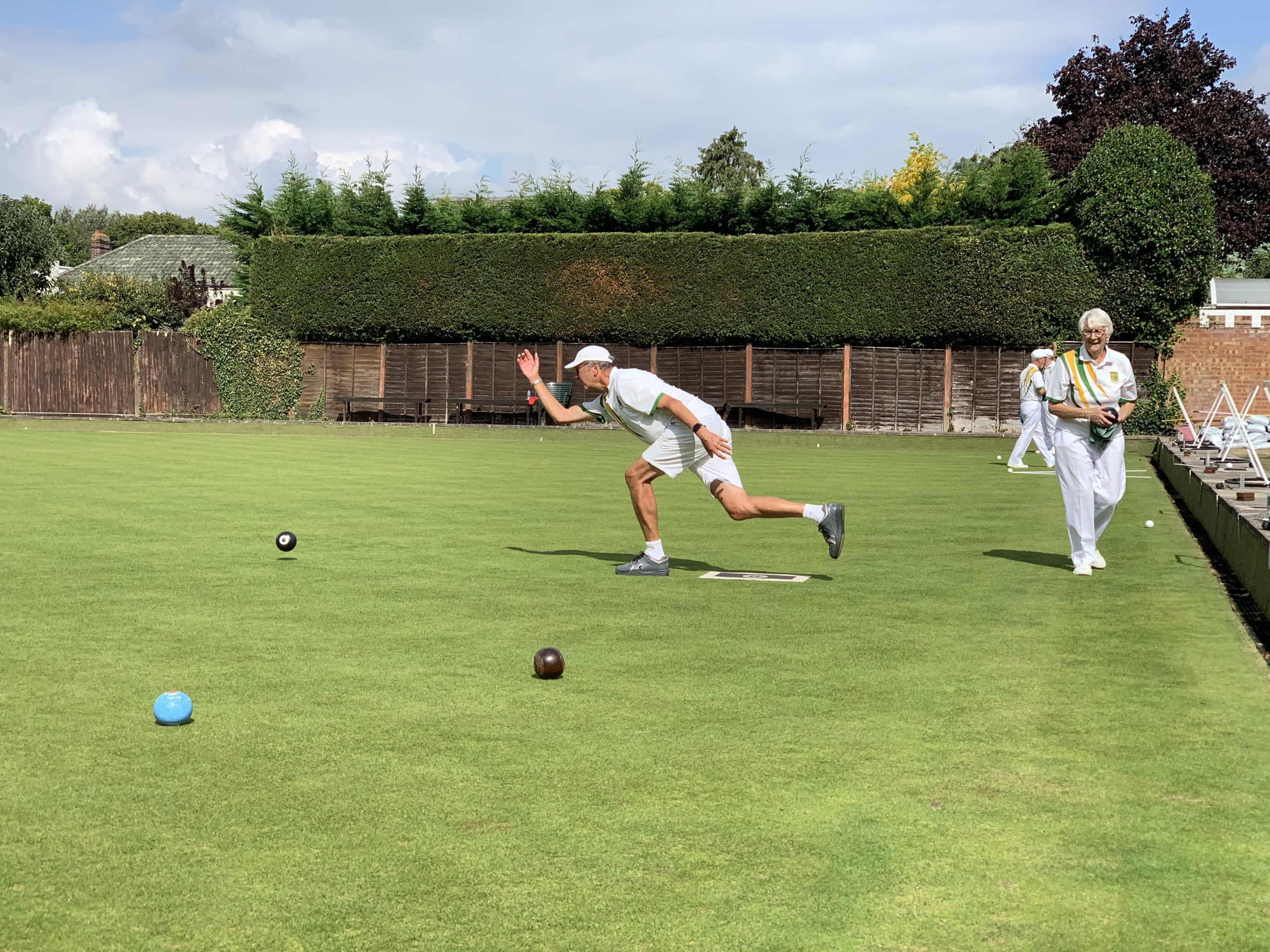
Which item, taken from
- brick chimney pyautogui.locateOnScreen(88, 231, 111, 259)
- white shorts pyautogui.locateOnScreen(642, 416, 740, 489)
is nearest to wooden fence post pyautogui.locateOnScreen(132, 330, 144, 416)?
white shorts pyautogui.locateOnScreen(642, 416, 740, 489)

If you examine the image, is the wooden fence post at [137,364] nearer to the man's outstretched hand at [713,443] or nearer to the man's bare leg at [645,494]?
the man's bare leg at [645,494]

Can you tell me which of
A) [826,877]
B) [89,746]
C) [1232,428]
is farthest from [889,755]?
[1232,428]

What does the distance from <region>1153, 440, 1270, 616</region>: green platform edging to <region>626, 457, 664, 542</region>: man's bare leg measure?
3.95 metres

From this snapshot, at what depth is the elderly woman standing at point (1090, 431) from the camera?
10.9 metres

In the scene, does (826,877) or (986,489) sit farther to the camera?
(986,489)

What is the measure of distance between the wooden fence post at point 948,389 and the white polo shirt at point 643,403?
26.5m

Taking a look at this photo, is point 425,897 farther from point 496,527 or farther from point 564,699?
point 496,527

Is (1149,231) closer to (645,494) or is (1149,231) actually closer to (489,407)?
(489,407)

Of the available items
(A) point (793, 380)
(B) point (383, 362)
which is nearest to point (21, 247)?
(B) point (383, 362)

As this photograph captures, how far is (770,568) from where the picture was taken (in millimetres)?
11125

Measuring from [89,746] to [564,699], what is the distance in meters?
1.92

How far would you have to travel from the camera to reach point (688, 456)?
35.4 feet

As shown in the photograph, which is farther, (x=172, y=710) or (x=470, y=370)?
(x=470, y=370)

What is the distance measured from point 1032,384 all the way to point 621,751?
16.6 meters
